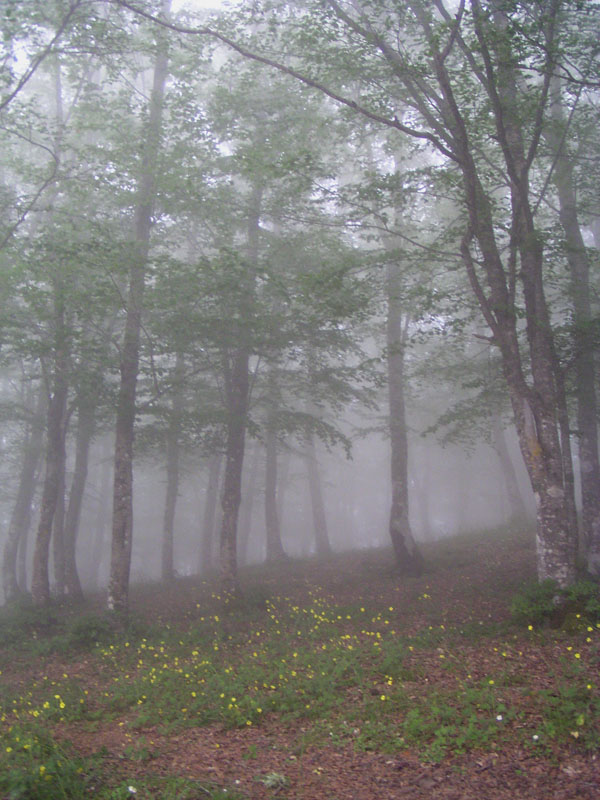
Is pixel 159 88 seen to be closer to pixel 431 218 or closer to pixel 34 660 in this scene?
pixel 431 218

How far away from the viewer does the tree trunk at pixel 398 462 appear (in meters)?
16.2

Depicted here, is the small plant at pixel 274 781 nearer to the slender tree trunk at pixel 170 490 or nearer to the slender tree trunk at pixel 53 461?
the slender tree trunk at pixel 53 461

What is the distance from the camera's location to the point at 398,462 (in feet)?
56.9

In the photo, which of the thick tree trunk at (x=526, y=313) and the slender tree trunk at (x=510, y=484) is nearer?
the thick tree trunk at (x=526, y=313)

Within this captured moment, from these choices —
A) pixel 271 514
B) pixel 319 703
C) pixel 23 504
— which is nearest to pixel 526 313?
pixel 319 703

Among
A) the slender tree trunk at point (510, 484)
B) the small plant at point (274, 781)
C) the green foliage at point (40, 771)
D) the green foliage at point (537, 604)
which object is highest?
the slender tree trunk at point (510, 484)

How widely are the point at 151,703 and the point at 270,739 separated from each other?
2.38m

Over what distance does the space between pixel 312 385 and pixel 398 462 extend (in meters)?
3.34

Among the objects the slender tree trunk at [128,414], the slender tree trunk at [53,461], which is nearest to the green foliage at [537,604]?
the slender tree trunk at [128,414]

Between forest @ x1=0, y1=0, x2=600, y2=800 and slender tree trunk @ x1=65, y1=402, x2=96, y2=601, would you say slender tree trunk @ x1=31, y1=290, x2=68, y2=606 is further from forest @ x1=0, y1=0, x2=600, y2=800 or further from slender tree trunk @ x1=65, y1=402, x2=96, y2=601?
slender tree trunk @ x1=65, y1=402, x2=96, y2=601

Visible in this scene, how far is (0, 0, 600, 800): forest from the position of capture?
257 inches

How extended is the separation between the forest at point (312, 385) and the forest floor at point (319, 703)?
1.8 inches

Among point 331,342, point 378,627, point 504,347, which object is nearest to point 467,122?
point 504,347

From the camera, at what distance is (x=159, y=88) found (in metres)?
17.9
